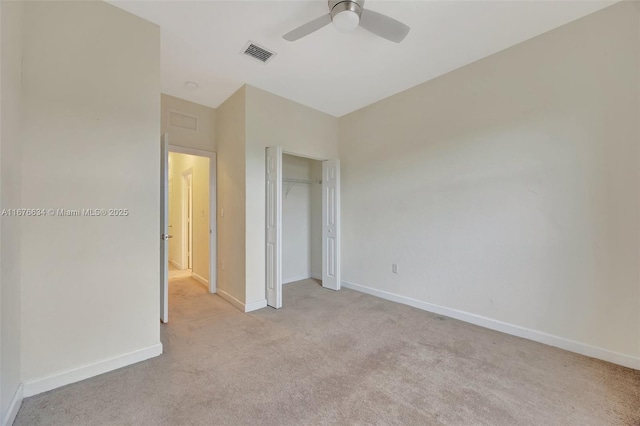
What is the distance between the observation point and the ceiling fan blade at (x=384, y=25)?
183cm

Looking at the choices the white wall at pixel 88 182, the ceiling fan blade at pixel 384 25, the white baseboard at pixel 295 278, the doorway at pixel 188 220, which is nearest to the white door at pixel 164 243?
the doorway at pixel 188 220

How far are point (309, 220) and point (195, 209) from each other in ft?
7.21

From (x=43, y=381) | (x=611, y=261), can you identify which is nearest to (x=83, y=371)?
(x=43, y=381)

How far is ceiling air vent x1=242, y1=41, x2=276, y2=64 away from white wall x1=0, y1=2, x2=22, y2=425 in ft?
5.19

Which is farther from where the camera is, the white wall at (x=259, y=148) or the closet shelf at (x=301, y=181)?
the closet shelf at (x=301, y=181)

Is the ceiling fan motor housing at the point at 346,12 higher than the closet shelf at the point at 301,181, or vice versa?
the ceiling fan motor housing at the point at 346,12

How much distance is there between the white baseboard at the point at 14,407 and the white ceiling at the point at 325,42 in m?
2.92

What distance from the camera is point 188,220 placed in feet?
16.9

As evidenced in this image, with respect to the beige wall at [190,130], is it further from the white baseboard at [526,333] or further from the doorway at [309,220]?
the white baseboard at [526,333]

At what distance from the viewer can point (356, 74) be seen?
3053 mm

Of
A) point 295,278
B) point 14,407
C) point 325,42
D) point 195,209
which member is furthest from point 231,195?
point 14,407

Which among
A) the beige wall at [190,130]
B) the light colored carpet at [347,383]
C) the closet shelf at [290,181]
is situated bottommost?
the light colored carpet at [347,383]

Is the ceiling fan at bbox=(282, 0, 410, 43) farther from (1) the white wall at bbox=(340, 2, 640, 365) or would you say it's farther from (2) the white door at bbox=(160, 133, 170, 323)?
(2) the white door at bbox=(160, 133, 170, 323)

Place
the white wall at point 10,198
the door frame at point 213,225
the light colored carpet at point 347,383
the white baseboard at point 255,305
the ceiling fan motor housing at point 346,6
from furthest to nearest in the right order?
the door frame at point 213,225, the white baseboard at point 255,305, the ceiling fan motor housing at point 346,6, the light colored carpet at point 347,383, the white wall at point 10,198
